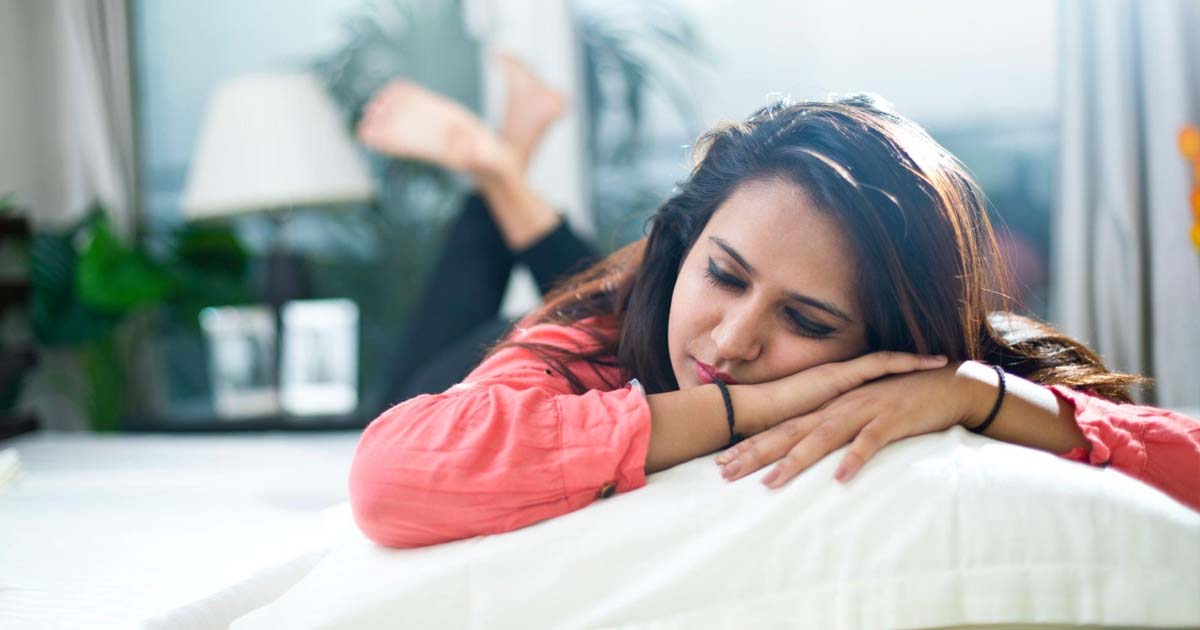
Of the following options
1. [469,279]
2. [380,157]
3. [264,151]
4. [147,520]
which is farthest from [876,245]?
[380,157]

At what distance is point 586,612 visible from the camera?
74 cm

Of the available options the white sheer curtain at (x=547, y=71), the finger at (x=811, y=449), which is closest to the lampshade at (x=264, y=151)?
the white sheer curtain at (x=547, y=71)

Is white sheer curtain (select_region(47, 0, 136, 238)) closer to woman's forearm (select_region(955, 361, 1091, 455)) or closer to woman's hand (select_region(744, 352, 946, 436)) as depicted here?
woman's hand (select_region(744, 352, 946, 436))

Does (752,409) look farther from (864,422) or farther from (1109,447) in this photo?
(1109,447)

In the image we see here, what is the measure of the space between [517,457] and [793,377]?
0.26 meters

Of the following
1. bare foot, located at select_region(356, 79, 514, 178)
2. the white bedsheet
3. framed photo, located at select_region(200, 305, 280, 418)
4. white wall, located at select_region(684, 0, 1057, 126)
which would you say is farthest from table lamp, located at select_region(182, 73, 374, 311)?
white wall, located at select_region(684, 0, 1057, 126)

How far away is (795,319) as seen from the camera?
0.92m

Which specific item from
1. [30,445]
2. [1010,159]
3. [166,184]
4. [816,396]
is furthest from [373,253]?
[816,396]

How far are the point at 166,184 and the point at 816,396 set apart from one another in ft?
9.66

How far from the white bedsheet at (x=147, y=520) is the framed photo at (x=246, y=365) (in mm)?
667

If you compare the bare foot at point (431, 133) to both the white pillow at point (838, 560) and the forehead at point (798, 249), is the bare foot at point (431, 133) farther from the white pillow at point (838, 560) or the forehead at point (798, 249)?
the white pillow at point (838, 560)

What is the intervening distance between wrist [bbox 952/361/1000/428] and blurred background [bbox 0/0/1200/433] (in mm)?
1807

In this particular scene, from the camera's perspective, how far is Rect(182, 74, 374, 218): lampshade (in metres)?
2.58

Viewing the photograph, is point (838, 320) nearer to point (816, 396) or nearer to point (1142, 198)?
point (816, 396)
